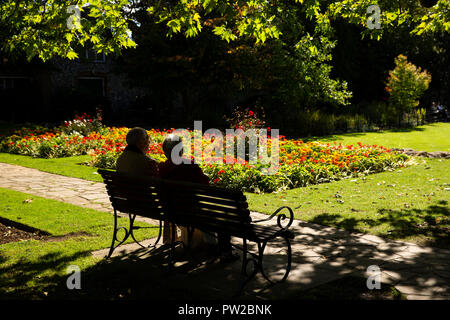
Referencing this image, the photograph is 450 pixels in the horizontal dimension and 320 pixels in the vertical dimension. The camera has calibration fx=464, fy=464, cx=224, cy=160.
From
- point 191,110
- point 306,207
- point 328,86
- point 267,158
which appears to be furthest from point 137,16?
point 306,207

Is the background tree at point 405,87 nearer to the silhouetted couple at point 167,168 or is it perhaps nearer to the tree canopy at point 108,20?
the tree canopy at point 108,20

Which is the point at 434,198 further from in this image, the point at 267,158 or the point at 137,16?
the point at 137,16

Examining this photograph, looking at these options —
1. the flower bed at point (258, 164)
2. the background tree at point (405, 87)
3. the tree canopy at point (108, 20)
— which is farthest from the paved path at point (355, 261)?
the background tree at point (405, 87)

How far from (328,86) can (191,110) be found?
7.32m

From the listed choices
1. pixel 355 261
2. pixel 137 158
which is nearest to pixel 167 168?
pixel 137 158

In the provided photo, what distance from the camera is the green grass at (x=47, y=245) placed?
448 cm

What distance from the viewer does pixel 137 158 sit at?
17.3 ft

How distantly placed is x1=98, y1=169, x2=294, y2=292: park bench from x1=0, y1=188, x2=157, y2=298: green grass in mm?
553

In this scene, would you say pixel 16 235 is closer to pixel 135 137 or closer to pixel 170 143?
pixel 135 137

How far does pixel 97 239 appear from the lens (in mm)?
5887

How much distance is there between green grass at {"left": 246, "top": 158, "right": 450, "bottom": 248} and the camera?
6.32m

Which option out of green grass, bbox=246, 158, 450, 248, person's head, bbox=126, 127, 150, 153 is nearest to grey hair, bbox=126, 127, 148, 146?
person's head, bbox=126, 127, 150, 153

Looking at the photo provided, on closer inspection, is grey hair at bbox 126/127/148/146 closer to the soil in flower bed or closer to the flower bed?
the soil in flower bed
